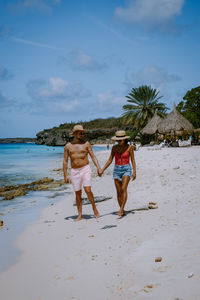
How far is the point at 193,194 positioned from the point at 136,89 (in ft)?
129

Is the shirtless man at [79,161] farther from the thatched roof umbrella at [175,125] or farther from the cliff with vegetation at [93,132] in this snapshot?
the cliff with vegetation at [93,132]

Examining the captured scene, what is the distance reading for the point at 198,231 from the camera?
3875 millimetres

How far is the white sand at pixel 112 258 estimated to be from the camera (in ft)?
8.70

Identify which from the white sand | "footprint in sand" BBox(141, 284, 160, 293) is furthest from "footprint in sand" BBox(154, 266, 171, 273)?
"footprint in sand" BBox(141, 284, 160, 293)

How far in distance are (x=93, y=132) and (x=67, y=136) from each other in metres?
8.62

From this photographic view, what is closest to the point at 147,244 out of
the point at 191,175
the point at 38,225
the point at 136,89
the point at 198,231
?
the point at 198,231

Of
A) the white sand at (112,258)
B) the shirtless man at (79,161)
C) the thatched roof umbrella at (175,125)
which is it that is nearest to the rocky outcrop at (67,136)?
the thatched roof umbrella at (175,125)

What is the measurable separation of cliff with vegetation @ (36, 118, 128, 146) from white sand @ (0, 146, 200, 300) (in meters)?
71.2

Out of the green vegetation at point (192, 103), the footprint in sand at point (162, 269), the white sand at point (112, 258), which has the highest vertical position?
the green vegetation at point (192, 103)

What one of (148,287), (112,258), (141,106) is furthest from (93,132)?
(148,287)

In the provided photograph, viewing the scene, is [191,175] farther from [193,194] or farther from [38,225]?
[38,225]

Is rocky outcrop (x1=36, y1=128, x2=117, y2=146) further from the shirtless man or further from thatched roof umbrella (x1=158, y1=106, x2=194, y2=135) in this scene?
the shirtless man

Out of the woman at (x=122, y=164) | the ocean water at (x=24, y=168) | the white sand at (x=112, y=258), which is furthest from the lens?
the ocean water at (x=24, y=168)

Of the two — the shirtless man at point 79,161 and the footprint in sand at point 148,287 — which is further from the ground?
the shirtless man at point 79,161
